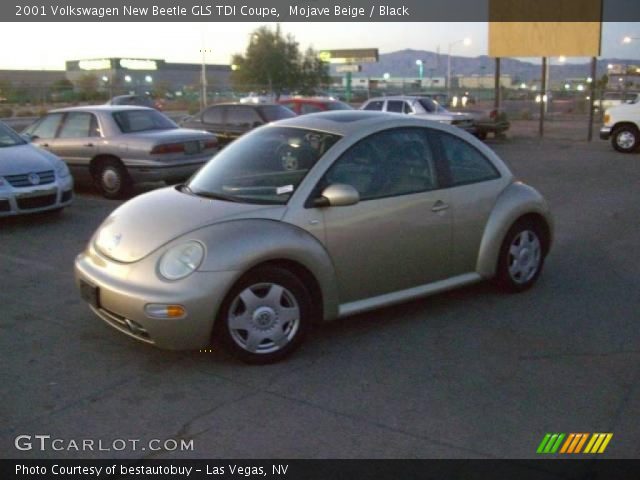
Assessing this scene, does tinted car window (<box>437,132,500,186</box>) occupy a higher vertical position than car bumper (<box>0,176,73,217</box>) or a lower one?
higher

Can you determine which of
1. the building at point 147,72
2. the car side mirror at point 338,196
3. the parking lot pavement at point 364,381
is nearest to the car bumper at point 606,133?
the parking lot pavement at point 364,381

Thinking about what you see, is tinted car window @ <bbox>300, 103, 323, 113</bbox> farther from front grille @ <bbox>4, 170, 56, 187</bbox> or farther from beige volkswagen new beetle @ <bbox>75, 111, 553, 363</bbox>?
beige volkswagen new beetle @ <bbox>75, 111, 553, 363</bbox>

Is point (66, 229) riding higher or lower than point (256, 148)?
lower

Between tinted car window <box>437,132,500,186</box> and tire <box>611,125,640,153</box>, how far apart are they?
15627mm

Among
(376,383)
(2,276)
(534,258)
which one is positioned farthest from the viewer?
(2,276)

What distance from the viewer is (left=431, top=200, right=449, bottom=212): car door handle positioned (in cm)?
558

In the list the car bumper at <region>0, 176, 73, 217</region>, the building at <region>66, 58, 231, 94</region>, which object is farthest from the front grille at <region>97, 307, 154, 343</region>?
the building at <region>66, 58, 231, 94</region>

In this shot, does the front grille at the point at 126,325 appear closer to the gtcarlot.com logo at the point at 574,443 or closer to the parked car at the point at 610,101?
the gtcarlot.com logo at the point at 574,443

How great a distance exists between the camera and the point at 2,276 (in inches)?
270

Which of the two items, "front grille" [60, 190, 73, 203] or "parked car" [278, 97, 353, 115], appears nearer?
"front grille" [60, 190, 73, 203]

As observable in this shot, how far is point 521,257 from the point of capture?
6262 millimetres
